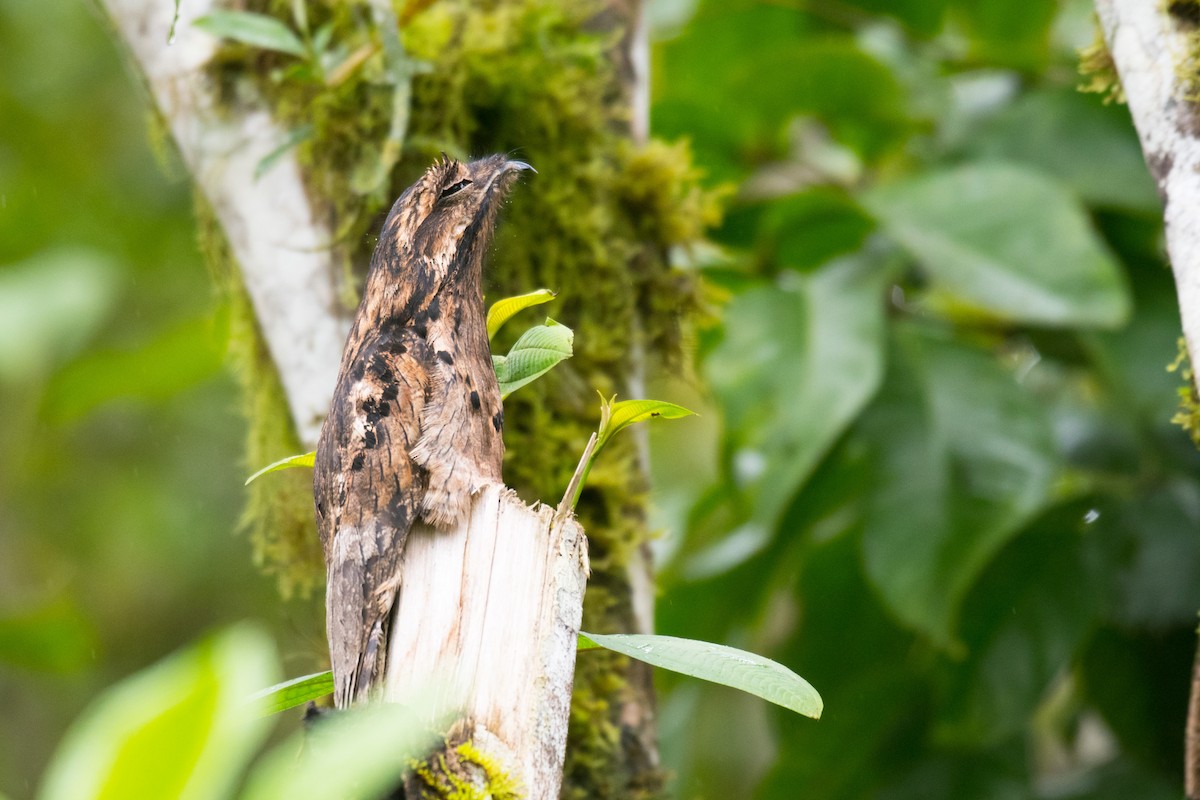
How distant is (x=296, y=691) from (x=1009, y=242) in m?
2.10

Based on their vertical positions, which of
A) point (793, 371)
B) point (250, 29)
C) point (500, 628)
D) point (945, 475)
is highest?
point (250, 29)

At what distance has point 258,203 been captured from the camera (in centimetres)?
188

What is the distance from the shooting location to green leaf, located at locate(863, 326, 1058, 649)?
2.29 metres

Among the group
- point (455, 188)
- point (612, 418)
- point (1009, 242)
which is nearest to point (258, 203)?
point (455, 188)

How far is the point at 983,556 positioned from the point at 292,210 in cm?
159

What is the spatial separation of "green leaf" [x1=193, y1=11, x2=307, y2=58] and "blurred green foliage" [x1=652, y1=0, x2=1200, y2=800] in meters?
1.02

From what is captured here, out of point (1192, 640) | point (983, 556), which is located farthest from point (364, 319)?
point (1192, 640)

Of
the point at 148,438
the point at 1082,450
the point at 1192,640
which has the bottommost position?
the point at 1192,640

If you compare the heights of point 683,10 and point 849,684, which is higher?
point 683,10

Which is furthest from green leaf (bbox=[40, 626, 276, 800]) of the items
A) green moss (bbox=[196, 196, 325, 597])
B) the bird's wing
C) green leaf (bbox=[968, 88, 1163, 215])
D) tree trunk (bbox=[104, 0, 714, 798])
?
green leaf (bbox=[968, 88, 1163, 215])

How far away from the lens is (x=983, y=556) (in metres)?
2.28

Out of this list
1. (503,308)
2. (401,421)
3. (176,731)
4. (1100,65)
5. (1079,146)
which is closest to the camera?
(176,731)

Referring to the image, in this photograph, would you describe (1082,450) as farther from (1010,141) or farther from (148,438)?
(148,438)

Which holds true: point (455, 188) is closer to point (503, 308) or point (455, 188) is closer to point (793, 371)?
point (503, 308)
